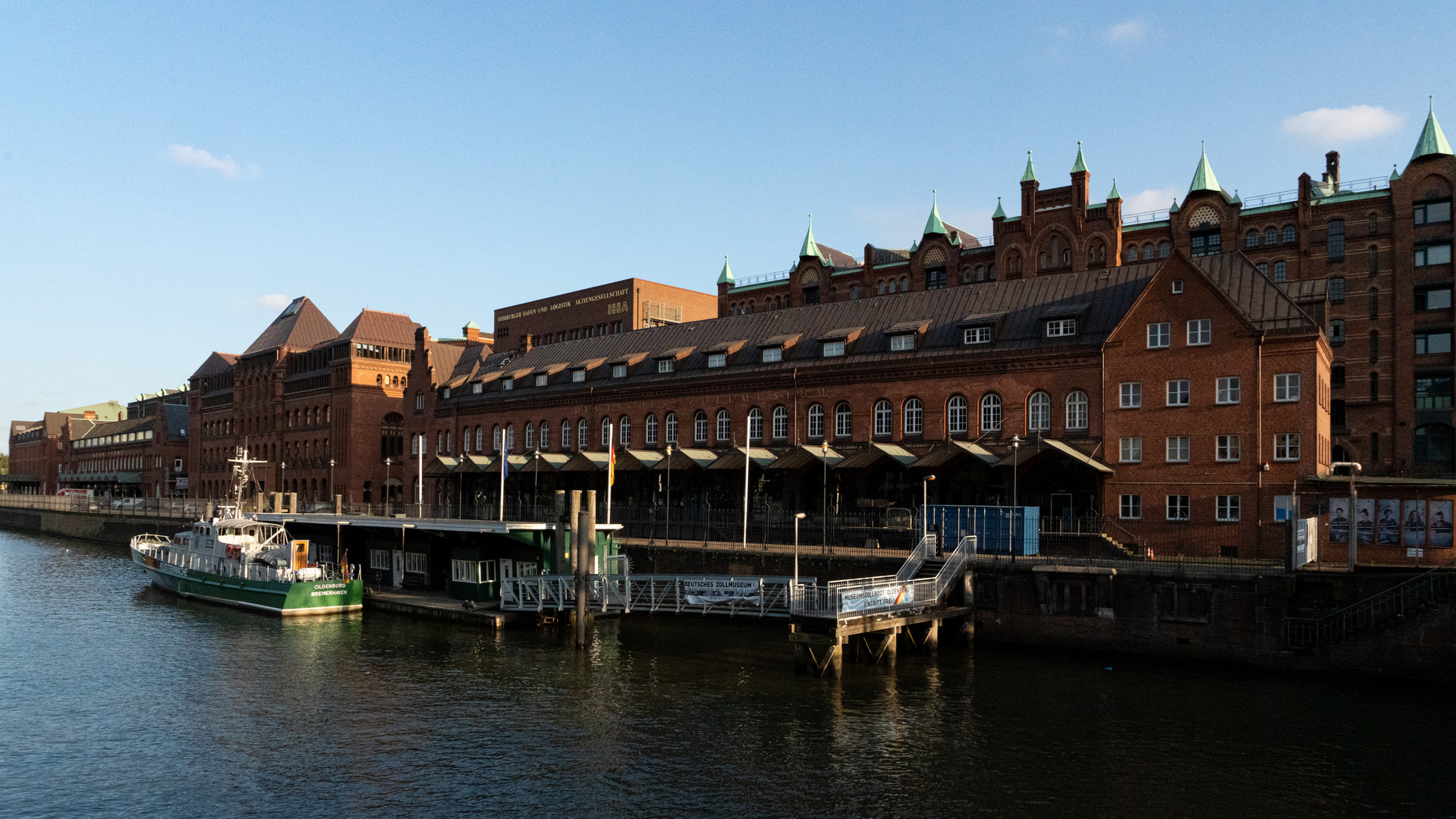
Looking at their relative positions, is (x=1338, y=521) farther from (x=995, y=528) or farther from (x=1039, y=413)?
(x=1039, y=413)

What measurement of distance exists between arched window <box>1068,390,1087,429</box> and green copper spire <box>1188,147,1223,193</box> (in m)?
33.7

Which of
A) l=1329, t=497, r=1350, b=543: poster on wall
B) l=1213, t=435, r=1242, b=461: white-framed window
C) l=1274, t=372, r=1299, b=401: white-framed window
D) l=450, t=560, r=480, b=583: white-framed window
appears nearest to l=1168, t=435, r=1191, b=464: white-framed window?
l=1213, t=435, r=1242, b=461: white-framed window

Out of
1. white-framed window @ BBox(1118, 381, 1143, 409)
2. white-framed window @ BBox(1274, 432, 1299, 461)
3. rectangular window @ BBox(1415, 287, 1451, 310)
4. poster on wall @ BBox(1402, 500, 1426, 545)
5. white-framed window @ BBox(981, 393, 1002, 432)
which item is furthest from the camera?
rectangular window @ BBox(1415, 287, 1451, 310)

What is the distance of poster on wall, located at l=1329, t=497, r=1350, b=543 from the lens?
4131 cm

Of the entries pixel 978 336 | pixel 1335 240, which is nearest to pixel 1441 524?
pixel 978 336

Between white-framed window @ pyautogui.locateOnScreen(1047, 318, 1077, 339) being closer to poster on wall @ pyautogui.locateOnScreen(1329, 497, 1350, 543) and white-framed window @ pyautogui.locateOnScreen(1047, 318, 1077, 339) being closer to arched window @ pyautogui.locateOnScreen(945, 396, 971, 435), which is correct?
arched window @ pyautogui.locateOnScreen(945, 396, 971, 435)

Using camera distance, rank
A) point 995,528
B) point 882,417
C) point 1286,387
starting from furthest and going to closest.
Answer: point 882,417
point 1286,387
point 995,528

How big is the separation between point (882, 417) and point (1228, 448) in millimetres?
17866

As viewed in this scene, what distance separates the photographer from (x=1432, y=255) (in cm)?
6769

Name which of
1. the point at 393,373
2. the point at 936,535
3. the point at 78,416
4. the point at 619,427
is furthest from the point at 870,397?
the point at 78,416

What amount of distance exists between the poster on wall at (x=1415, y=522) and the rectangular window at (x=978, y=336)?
809 inches

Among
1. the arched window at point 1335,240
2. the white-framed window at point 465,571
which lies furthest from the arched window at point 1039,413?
the arched window at point 1335,240

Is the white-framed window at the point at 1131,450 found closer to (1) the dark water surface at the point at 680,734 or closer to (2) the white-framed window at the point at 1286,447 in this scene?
(2) the white-framed window at the point at 1286,447

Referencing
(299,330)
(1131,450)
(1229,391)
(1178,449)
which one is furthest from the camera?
(299,330)
